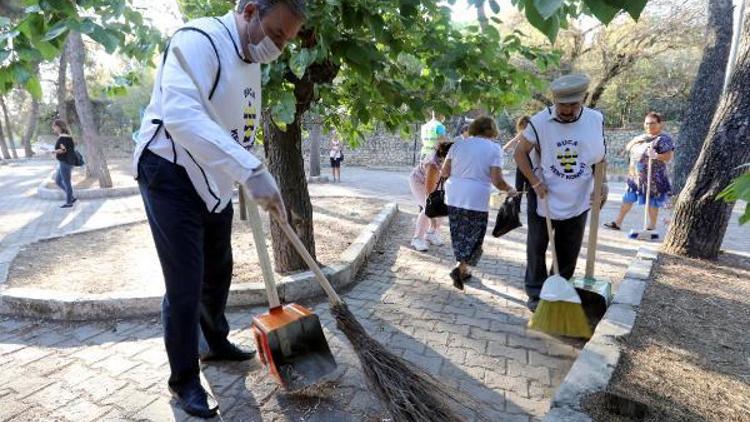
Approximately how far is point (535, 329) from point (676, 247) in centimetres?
289

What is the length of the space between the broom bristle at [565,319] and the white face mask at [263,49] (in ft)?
8.17

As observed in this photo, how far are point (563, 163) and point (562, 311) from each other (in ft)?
3.63

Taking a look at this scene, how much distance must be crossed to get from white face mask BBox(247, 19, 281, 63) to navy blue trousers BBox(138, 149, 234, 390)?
2.14 feet

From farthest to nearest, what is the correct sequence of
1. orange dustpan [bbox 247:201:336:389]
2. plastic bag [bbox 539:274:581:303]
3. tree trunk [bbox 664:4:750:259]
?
tree trunk [bbox 664:4:750:259]
plastic bag [bbox 539:274:581:303]
orange dustpan [bbox 247:201:336:389]

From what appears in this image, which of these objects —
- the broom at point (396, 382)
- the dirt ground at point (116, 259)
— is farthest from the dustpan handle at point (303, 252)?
the dirt ground at point (116, 259)

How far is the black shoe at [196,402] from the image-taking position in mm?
2363

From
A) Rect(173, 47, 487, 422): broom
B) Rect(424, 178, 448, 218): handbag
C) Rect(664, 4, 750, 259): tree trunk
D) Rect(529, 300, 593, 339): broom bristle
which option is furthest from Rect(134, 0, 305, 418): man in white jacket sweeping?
Rect(664, 4, 750, 259): tree trunk

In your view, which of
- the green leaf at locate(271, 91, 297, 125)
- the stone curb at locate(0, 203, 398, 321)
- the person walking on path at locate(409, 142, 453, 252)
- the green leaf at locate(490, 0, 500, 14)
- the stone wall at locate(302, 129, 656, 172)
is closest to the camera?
the green leaf at locate(490, 0, 500, 14)

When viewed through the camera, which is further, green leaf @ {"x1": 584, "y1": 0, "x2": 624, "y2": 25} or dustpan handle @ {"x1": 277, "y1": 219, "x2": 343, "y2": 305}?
dustpan handle @ {"x1": 277, "y1": 219, "x2": 343, "y2": 305}

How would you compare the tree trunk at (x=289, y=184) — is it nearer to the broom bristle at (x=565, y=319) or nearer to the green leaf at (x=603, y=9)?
the broom bristle at (x=565, y=319)

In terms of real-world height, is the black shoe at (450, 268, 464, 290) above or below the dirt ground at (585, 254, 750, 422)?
below

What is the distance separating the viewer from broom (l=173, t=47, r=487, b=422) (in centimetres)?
207

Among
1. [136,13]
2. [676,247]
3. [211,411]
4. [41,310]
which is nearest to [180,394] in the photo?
[211,411]

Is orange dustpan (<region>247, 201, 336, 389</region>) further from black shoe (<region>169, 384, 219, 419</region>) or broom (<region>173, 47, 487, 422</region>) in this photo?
black shoe (<region>169, 384, 219, 419</region>)
